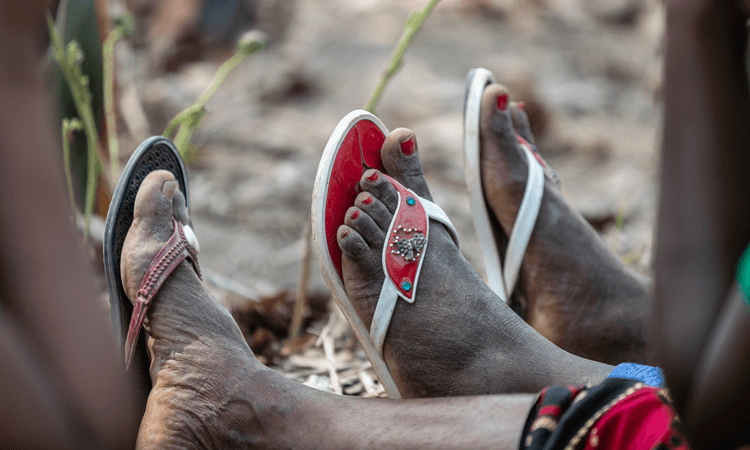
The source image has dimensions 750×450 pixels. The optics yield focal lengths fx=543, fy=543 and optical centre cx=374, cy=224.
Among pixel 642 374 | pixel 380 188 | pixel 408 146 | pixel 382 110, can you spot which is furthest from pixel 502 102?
pixel 382 110

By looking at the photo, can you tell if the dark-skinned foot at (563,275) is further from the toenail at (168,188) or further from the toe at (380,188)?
the toenail at (168,188)

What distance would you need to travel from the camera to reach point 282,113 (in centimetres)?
317

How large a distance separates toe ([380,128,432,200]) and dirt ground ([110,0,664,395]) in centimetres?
57

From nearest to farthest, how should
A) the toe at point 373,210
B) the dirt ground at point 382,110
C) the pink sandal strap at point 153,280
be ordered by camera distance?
the pink sandal strap at point 153,280
the toe at point 373,210
the dirt ground at point 382,110

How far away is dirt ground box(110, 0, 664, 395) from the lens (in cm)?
221

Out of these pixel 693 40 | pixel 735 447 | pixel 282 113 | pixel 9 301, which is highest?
pixel 693 40

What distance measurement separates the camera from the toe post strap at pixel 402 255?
36.6 inches

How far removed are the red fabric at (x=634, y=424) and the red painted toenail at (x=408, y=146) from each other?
584 millimetres

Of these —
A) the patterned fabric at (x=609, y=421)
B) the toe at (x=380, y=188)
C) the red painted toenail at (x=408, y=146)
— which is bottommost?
the patterned fabric at (x=609, y=421)

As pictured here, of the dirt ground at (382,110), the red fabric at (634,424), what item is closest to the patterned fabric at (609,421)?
the red fabric at (634,424)

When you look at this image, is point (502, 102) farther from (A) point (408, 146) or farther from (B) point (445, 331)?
(B) point (445, 331)

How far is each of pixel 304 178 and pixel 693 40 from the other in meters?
2.12

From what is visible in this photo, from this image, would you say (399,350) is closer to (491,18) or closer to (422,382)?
(422,382)

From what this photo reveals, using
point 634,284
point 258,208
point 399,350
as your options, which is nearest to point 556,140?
point 258,208
